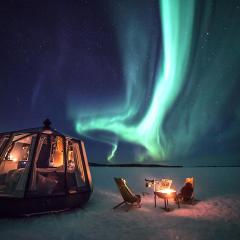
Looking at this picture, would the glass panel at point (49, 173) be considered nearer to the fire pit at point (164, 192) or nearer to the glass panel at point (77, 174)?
the glass panel at point (77, 174)

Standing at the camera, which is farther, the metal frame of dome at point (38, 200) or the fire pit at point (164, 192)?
the fire pit at point (164, 192)

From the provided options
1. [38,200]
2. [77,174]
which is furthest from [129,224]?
[77,174]

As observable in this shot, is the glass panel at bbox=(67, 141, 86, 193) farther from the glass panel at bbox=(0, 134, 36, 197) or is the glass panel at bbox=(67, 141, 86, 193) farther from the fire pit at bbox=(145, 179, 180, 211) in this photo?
the fire pit at bbox=(145, 179, 180, 211)

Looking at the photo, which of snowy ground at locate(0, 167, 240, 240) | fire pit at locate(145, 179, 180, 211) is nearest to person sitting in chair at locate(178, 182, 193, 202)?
fire pit at locate(145, 179, 180, 211)

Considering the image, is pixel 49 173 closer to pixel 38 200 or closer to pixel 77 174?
pixel 77 174

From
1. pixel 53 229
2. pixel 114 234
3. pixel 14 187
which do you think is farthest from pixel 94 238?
pixel 14 187

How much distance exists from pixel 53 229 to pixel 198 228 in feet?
14.0

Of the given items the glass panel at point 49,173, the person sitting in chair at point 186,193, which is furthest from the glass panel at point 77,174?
the person sitting in chair at point 186,193

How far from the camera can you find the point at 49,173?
10.7m

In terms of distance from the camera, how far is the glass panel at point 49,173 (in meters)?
9.12

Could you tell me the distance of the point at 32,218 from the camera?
8336 mm

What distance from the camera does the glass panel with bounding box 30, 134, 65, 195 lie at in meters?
9.12

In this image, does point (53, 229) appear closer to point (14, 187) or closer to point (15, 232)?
point (15, 232)

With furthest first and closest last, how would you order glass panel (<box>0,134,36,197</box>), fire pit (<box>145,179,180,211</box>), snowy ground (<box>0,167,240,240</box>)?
fire pit (<box>145,179,180,211</box>), glass panel (<box>0,134,36,197</box>), snowy ground (<box>0,167,240,240</box>)
